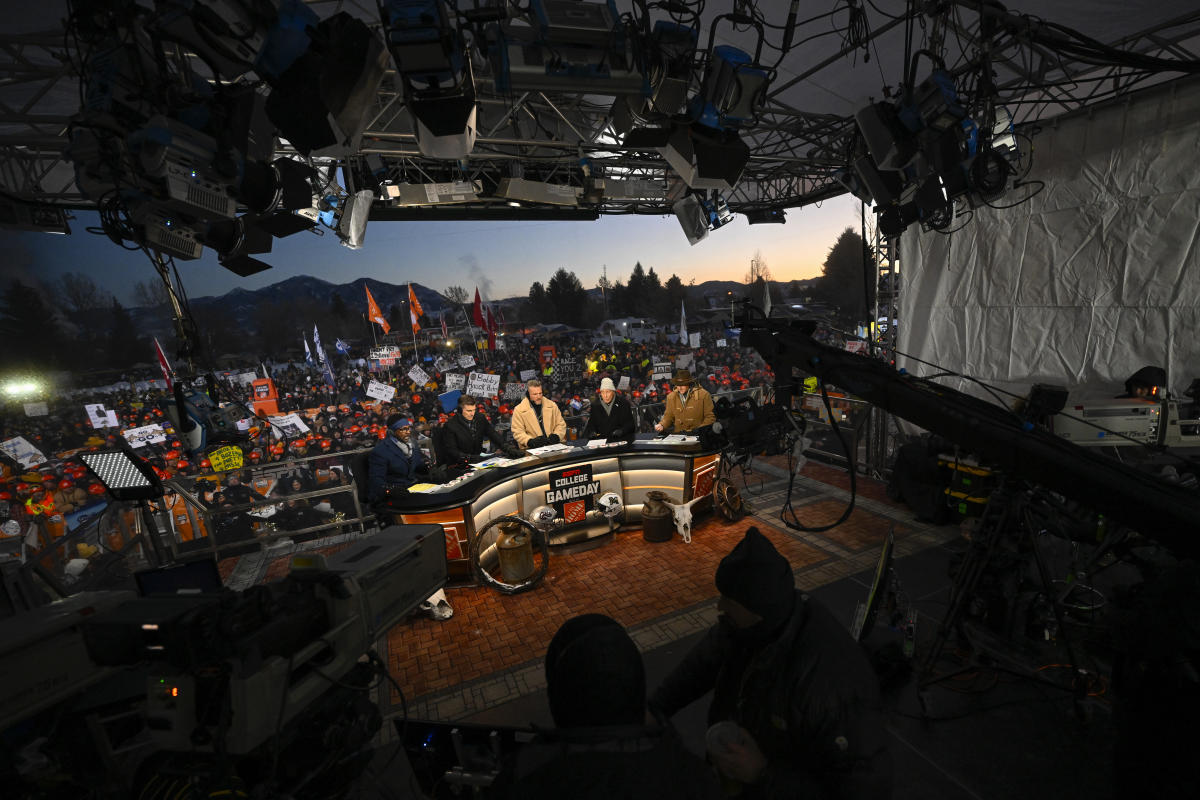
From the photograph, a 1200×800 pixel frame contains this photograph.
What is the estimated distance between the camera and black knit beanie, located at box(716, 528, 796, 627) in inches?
71.9

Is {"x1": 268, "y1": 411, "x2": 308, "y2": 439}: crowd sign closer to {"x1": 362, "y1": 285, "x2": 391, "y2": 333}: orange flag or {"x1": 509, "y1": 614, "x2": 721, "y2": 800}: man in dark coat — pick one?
{"x1": 362, "y1": 285, "x2": 391, "y2": 333}: orange flag

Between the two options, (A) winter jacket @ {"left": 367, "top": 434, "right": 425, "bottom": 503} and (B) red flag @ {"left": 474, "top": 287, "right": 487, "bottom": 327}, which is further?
(B) red flag @ {"left": 474, "top": 287, "right": 487, "bottom": 327}

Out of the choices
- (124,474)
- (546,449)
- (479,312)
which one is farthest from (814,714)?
(479,312)

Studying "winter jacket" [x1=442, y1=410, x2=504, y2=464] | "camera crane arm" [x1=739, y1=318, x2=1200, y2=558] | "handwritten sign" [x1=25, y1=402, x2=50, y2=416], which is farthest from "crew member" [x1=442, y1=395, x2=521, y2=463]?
"handwritten sign" [x1=25, y1=402, x2=50, y2=416]

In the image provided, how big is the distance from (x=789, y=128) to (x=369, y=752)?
445 inches

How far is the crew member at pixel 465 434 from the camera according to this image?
7.27 m

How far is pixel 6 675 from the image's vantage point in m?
2.62

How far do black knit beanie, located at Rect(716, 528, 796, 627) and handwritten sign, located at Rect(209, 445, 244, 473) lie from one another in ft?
32.4

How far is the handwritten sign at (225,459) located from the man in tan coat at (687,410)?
8.29m

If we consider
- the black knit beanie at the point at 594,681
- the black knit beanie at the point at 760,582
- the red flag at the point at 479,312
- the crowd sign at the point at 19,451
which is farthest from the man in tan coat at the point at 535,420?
the crowd sign at the point at 19,451

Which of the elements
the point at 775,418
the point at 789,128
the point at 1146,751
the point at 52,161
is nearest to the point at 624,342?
the point at 789,128

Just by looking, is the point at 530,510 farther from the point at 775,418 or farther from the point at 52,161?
the point at 52,161

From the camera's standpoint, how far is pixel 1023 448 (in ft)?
6.28

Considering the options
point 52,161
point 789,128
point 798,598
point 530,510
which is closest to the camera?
point 798,598
